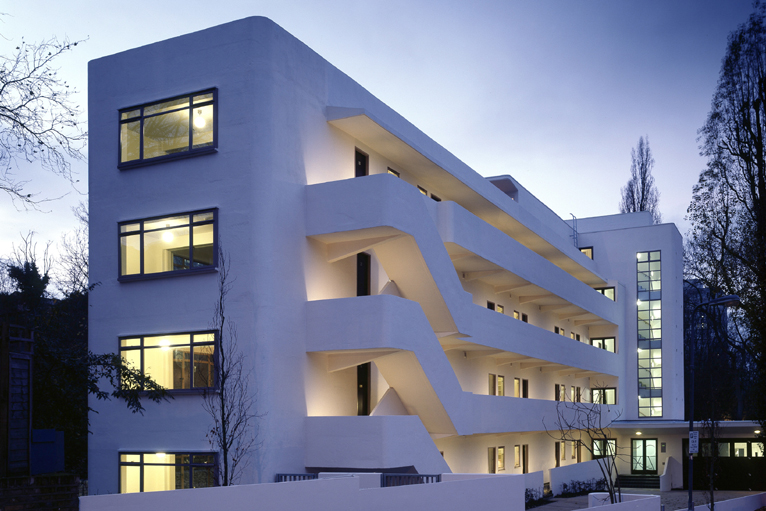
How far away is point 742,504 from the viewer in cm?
2852

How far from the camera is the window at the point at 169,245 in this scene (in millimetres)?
21062

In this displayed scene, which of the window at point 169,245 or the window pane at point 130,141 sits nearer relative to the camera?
the window at point 169,245

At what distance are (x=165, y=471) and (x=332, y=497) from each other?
27.0 feet

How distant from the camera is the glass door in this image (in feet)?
157

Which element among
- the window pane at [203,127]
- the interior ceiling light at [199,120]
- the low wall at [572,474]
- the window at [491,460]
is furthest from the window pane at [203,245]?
the low wall at [572,474]

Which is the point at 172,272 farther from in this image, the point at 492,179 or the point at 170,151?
the point at 492,179

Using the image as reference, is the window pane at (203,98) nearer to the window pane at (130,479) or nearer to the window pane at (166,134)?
the window pane at (166,134)

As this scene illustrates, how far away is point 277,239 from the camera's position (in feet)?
68.5

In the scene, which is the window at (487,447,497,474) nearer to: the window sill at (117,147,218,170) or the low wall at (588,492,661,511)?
the low wall at (588,492,661,511)

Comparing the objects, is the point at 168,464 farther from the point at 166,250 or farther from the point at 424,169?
the point at 424,169

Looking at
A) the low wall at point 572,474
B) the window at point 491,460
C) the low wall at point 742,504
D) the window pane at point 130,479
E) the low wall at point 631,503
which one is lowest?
the low wall at point 572,474

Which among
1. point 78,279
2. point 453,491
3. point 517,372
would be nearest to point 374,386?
point 453,491

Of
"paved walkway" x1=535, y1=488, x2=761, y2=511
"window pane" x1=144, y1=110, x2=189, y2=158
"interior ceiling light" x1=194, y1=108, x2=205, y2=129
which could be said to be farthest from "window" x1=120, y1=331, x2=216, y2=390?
"paved walkway" x1=535, y1=488, x2=761, y2=511

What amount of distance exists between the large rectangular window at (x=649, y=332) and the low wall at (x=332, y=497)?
33.1 m
